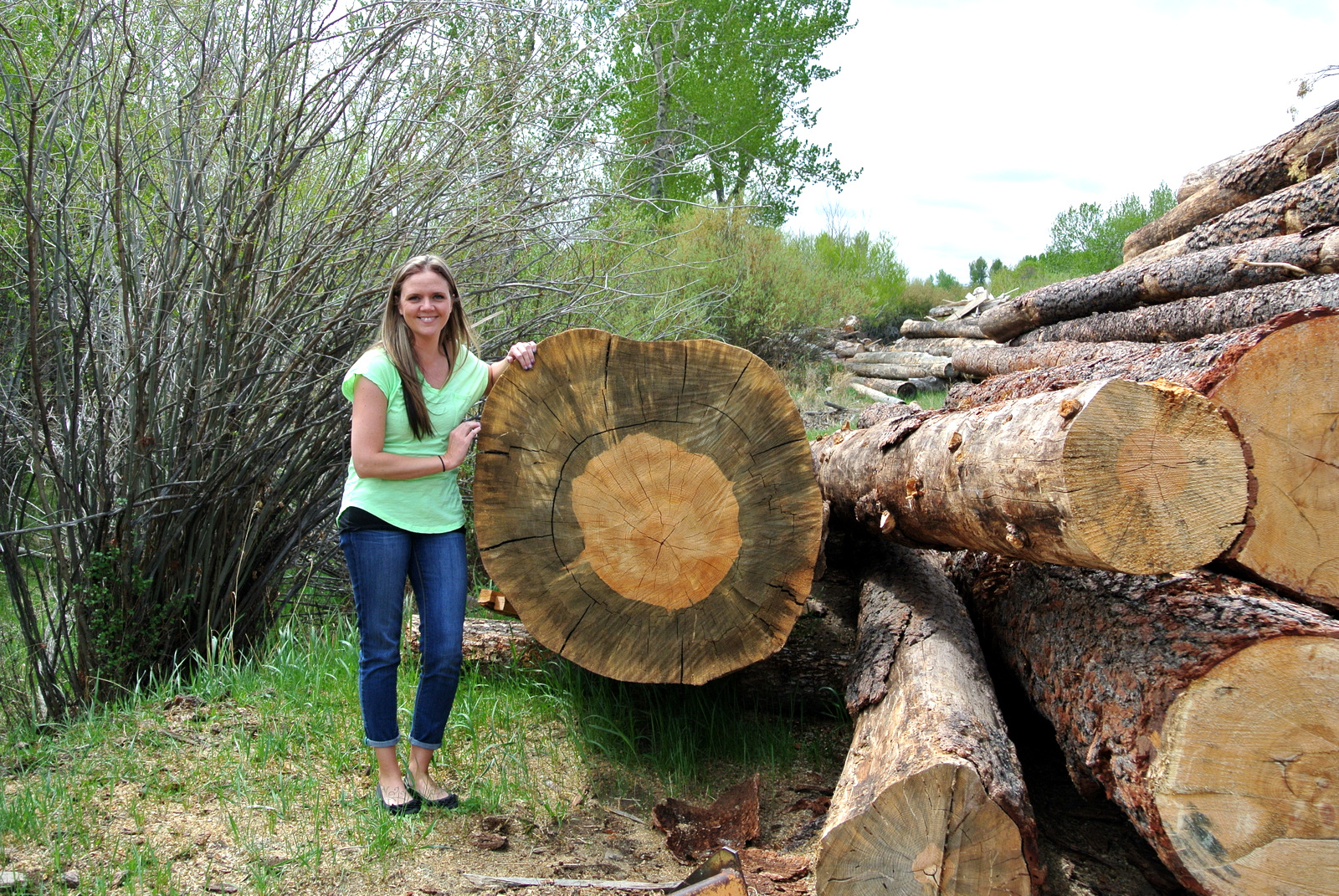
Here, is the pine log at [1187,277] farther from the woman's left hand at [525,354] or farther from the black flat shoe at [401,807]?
the black flat shoe at [401,807]

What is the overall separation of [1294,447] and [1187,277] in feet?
11.8

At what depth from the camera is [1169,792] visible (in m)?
2.09

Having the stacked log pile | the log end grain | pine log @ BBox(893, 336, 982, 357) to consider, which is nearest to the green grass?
the stacked log pile

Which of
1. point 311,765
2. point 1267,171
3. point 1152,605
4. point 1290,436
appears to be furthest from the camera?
point 1267,171

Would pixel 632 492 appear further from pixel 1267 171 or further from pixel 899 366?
pixel 899 366

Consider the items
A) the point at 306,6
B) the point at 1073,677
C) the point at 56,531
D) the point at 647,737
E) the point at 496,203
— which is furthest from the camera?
the point at 496,203

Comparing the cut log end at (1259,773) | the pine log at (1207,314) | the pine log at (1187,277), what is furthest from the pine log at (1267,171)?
the cut log end at (1259,773)

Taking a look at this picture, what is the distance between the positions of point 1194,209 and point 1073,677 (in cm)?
706

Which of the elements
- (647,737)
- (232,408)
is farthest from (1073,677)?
(232,408)

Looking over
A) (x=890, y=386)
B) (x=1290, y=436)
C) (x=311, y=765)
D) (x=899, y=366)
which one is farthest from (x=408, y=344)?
(x=899, y=366)

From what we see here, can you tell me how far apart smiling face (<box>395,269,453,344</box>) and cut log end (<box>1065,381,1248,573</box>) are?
1894 millimetres

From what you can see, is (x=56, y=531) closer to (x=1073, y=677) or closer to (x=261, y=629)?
(x=261, y=629)

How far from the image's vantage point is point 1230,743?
6.78 feet

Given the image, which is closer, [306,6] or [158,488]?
[306,6]
